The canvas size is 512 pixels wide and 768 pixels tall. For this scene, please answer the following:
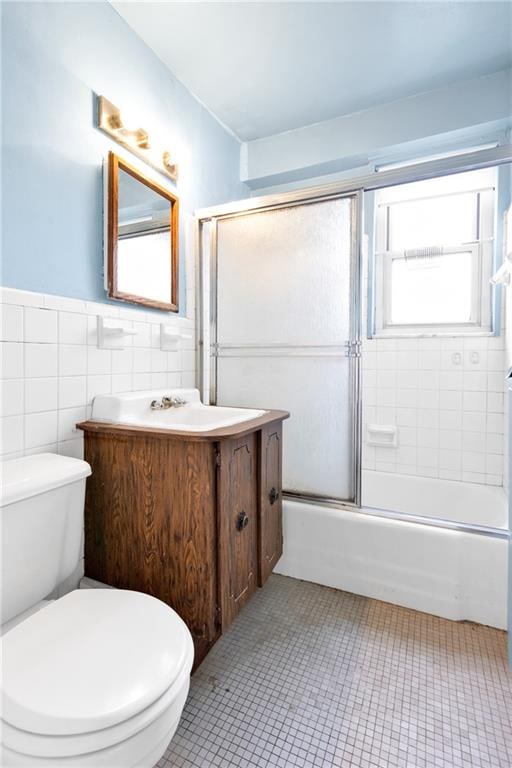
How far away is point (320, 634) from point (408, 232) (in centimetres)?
238

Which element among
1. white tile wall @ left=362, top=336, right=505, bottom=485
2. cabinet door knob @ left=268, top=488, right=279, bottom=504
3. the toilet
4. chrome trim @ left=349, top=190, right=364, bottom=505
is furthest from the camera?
→ white tile wall @ left=362, top=336, right=505, bottom=485

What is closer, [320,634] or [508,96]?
[320,634]

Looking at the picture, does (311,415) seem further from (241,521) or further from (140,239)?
(140,239)

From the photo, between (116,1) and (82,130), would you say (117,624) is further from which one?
(116,1)

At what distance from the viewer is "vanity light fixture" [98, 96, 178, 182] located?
4.91 ft

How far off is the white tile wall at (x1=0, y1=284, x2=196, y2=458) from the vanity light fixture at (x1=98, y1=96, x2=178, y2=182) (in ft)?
2.31

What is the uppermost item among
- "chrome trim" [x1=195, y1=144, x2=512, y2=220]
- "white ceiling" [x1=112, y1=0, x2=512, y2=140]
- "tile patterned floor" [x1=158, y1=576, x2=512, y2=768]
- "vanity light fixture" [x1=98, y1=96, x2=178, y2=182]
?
"white ceiling" [x1=112, y1=0, x2=512, y2=140]

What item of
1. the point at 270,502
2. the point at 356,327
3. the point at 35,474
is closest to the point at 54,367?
the point at 35,474

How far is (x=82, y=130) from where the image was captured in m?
1.43

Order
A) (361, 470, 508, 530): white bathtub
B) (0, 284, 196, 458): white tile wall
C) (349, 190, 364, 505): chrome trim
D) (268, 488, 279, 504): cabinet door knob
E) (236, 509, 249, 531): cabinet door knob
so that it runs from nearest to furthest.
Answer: (0, 284, 196, 458): white tile wall < (236, 509, 249, 531): cabinet door knob < (268, 488, 279, 504): cabinet door knob < (349, 190, 364, 505): chrome trim < (361, 470, 508, 530): white bathtub

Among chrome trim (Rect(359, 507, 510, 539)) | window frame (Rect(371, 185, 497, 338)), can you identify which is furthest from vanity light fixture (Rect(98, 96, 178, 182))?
chrome trim (Rect(359, 507, 510, 539))

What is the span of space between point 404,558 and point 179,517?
40.5 inches

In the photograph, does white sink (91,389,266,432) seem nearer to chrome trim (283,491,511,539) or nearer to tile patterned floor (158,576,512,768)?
chrome trim (283,491,511,539)

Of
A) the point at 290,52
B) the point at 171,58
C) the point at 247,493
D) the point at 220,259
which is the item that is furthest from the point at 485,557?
the point at 171,58
